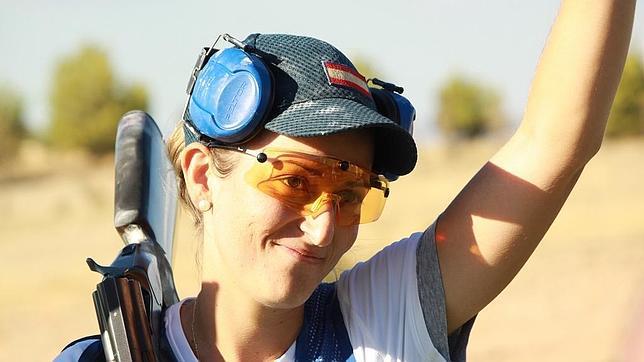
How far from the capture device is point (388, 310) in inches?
105

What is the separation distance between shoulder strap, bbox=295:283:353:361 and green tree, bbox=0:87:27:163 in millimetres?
38424

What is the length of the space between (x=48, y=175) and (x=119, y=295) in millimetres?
34921

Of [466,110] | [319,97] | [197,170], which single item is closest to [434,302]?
[319,97]

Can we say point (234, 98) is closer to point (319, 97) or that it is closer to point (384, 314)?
point (319, 97)

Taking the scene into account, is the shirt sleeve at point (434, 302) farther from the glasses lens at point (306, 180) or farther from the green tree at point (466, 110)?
the green tree at point (466, 110)

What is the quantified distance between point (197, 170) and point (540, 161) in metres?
0.89

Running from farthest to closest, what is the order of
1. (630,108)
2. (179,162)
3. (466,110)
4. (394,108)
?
(466,110) → (630,108) → (179,162) → (394,108)

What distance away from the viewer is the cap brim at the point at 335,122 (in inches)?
96.4

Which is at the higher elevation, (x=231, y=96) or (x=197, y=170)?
(x=231, y=96)

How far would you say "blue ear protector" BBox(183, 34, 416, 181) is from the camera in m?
2.53

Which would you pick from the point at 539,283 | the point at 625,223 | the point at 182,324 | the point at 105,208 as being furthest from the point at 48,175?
the point at 182,324

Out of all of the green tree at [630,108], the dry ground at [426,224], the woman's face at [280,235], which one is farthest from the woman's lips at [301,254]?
the green tree at [630,108]

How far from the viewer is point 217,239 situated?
271cm

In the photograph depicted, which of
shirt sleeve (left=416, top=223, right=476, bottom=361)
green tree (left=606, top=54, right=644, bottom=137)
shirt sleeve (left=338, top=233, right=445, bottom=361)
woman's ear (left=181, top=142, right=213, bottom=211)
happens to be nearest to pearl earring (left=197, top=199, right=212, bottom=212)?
woman's ear (left=181, top=142, right=213, bottom=211)
